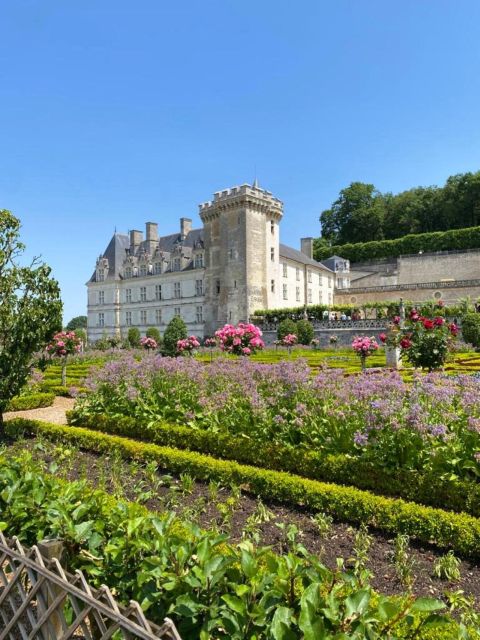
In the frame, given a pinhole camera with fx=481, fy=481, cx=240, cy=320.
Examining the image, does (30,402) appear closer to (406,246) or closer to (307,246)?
(307,246)

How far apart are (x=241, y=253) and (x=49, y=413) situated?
1041 inches

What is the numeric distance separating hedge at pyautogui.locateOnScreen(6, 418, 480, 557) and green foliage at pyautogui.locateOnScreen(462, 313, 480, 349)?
79.8 feet

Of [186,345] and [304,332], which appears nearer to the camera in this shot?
[186,345]

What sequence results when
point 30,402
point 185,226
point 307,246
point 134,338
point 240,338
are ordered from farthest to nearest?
point 307,246
point 185,226
point 134,338
point 240,338
point 30,402

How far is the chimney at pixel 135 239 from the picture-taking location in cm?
4965

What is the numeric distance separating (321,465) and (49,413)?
889 centimetres

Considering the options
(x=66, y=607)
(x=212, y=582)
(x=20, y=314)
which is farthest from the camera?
(x=20, y=314)

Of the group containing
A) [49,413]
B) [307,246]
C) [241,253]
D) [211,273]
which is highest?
[307,246]

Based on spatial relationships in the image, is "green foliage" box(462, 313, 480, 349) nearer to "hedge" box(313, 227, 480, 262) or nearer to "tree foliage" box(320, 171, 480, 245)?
"hedge" box(313, 227, 480, 262)

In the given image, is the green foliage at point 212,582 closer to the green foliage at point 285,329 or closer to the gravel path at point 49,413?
the gravel path at point 49,413

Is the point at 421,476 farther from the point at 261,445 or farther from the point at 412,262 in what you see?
the point at 412,262

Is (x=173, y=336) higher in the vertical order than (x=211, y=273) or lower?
lower

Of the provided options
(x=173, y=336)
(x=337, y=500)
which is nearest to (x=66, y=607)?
(x=337, y=500)

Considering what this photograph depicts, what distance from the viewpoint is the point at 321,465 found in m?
5.86
